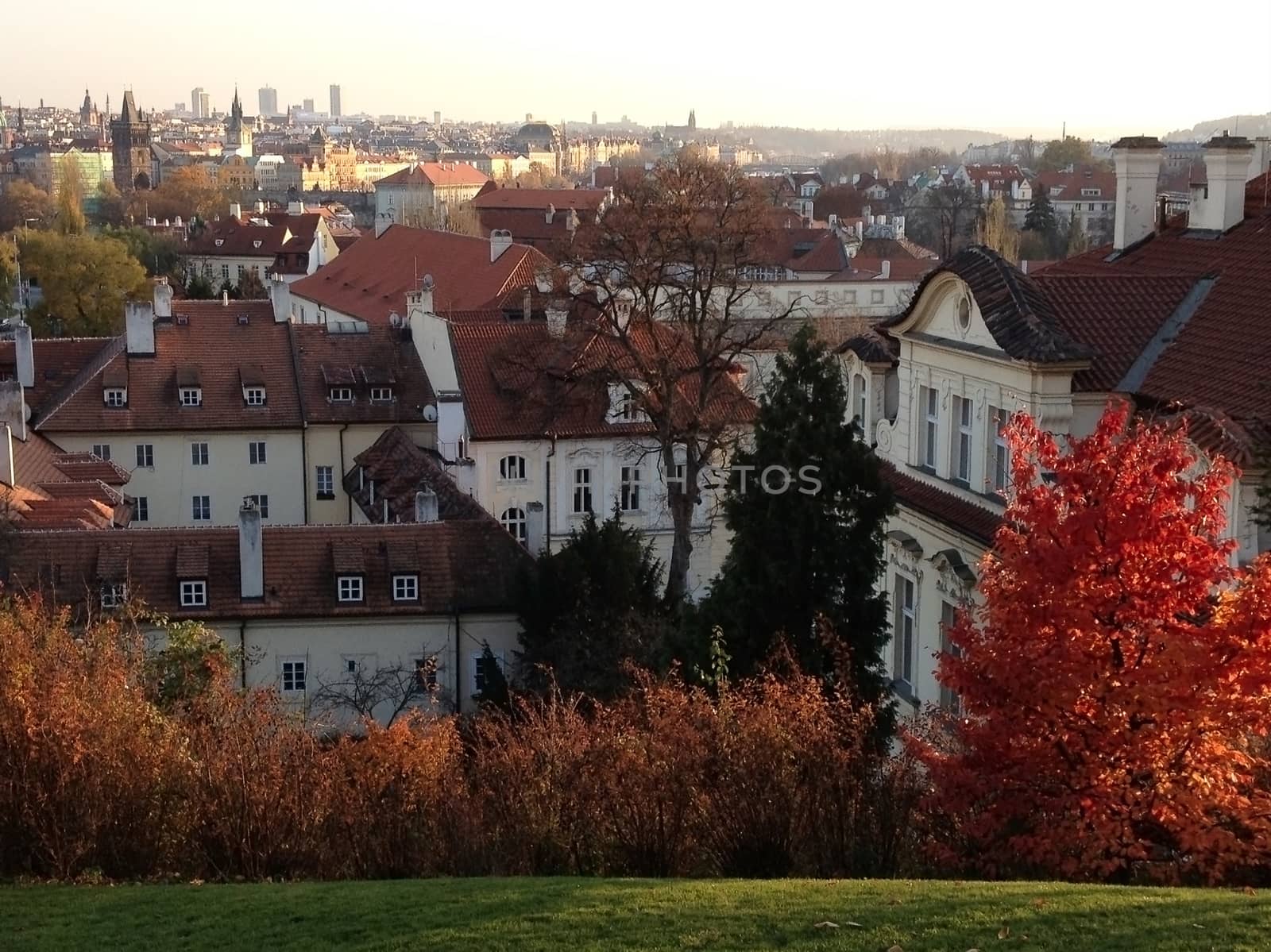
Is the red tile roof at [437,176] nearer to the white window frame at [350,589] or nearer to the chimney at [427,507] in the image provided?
the chimney at [427,507]

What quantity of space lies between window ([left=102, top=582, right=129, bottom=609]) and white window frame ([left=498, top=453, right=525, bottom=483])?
A: 1280cm

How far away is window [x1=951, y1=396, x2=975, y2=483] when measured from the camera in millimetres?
24172

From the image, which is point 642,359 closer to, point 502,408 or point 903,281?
point 502,408

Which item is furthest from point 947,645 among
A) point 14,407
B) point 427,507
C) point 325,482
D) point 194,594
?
point 325,482

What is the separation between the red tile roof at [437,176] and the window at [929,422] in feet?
508

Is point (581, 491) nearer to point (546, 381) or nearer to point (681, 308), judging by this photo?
point (546, 381)

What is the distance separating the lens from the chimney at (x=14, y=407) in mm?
39281

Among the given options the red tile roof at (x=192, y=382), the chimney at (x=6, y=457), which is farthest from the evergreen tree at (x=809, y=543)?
the red tile roof at (x=192, y=382)

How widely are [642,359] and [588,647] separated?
9725 millimetres

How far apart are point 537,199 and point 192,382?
A: 304ft

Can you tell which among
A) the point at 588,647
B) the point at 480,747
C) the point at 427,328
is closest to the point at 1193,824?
Result: the point at 480,747

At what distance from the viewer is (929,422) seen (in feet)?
84.2

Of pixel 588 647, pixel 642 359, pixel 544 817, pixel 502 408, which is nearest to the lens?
pixel 544 817

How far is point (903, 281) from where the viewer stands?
294ft
